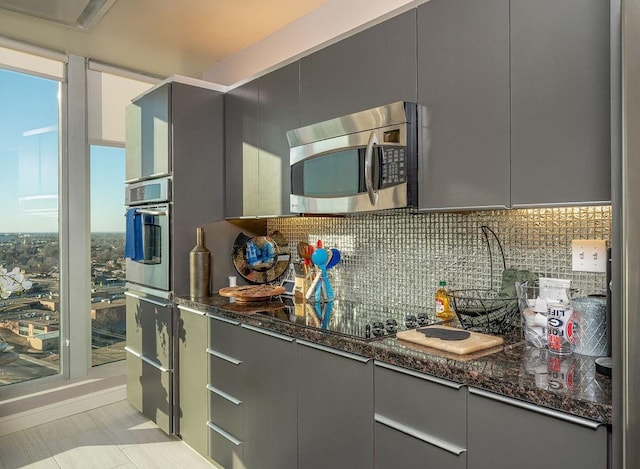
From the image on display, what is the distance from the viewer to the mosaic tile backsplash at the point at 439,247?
178 cm

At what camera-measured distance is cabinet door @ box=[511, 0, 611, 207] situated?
139cm

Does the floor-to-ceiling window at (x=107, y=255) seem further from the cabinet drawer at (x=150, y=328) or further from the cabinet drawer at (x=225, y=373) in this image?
the cabinet drawer at (x=225, y=373)

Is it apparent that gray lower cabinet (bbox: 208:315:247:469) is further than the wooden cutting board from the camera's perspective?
Yes

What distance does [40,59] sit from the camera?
3.46 m

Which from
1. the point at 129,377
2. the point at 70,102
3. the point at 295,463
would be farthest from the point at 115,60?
the point at 295,463

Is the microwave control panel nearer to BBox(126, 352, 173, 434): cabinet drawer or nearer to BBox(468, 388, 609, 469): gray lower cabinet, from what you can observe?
BBox(468, 388, 609, 469): gray lower cabinet

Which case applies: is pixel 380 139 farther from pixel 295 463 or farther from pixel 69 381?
pixel 69 381

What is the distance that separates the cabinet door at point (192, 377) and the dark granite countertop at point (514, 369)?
94 cm

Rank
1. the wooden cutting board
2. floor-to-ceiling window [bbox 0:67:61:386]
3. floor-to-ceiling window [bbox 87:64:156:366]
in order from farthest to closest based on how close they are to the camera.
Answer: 1. floor-to-ceiling window [bbox 87:64:156:366]
2. floor-to-ceiling window [bbox 0:67:61:386]
3. the wooden cutting board

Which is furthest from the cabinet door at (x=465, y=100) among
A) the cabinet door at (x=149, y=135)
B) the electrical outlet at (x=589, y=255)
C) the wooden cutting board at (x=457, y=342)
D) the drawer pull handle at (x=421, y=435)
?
the cabinet door at (x=149, y=135)

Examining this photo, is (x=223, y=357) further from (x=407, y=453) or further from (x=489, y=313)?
(x=489, y=313)

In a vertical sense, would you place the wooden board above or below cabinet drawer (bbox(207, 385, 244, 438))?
above

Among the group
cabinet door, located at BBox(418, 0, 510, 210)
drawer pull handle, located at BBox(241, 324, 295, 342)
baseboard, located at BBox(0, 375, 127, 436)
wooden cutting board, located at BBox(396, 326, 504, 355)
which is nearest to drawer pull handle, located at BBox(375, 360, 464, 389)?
wooden cutting board, located at BBox(396, 326, 504, 355)

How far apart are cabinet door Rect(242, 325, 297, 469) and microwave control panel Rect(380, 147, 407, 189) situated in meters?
0.80
